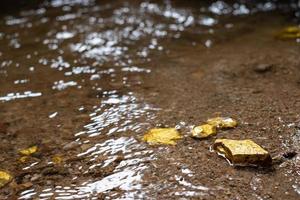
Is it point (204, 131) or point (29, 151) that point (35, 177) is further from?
point (204, 131)

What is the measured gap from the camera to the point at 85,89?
3.11 meters

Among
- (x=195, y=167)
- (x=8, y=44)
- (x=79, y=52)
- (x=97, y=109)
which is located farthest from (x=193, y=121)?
(x=8, y=44)

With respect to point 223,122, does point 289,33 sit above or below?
above

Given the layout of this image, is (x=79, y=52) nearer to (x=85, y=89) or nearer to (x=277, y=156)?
(x=85, y=89)

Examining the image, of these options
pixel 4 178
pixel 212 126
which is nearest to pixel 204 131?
pixel 212 126

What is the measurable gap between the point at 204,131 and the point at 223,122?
159 mm

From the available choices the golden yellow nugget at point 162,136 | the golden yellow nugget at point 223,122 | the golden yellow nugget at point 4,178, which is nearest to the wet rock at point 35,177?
the golden yellow nugget at point 4,178

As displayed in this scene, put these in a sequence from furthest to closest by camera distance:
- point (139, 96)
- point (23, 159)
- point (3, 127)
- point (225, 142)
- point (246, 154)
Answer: point (139, 96)
point (3, 127)
point (23, 159)
point (225, 142)
point (246, 154)

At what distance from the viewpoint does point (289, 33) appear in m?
4.02

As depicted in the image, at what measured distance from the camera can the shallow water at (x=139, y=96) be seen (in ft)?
6.49

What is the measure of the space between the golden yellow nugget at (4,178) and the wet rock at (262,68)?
2.00m

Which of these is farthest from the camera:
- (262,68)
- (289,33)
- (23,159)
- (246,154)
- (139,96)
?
(289,33)

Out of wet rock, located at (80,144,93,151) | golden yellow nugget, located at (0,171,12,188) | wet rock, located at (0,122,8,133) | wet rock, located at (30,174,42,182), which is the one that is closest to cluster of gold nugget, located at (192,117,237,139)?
wet rock, located at (80,144,93,151)

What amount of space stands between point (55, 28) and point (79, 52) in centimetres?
89
